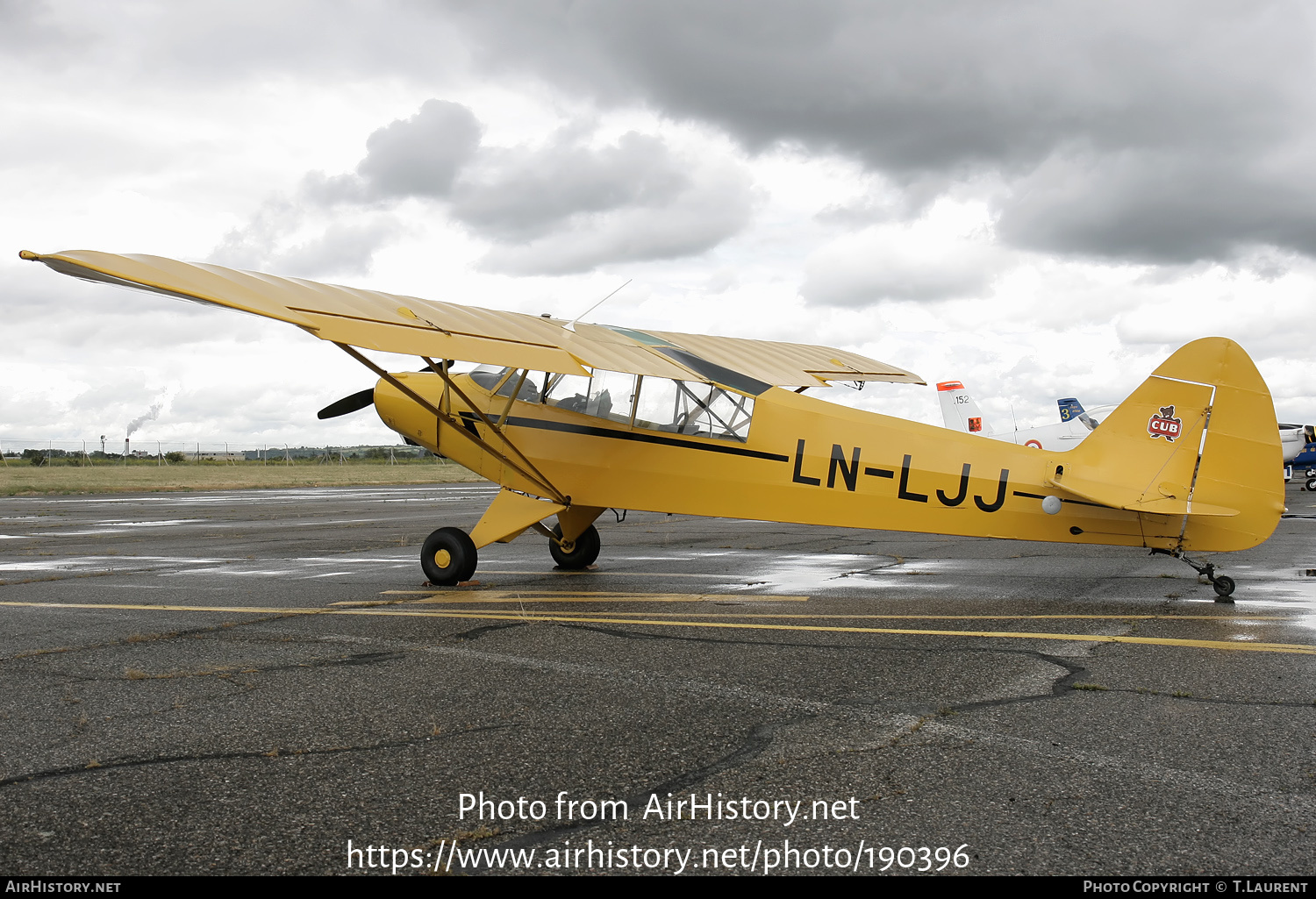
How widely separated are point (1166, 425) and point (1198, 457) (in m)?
0.34

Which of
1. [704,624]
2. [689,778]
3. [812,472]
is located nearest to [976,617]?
[812,472]

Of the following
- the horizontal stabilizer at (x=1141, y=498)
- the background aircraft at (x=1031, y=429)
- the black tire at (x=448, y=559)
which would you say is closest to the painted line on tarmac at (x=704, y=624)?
the black tire at (x=448, y=559)

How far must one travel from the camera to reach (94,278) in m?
6.05

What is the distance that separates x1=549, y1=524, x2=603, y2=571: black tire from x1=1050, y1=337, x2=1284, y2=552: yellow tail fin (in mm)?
5005

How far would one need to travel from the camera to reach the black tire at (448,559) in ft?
29.1

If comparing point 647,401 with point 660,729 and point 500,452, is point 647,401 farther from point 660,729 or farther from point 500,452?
point 660,729

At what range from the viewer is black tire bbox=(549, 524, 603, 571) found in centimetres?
1036

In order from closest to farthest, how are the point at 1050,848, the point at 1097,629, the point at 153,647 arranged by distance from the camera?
the point at 1050,848, the point at 153,647, the point at 1097,629

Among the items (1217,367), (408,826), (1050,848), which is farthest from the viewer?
(1217,367)

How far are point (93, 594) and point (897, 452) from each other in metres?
7.51

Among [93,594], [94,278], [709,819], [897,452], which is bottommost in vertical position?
[93,594]

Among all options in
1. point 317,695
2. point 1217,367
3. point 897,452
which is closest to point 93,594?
point 317,695

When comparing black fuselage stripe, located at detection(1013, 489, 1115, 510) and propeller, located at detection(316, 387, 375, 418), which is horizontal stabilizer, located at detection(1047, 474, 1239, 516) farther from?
propeller, located at detection(316, 387, 375, 418)
